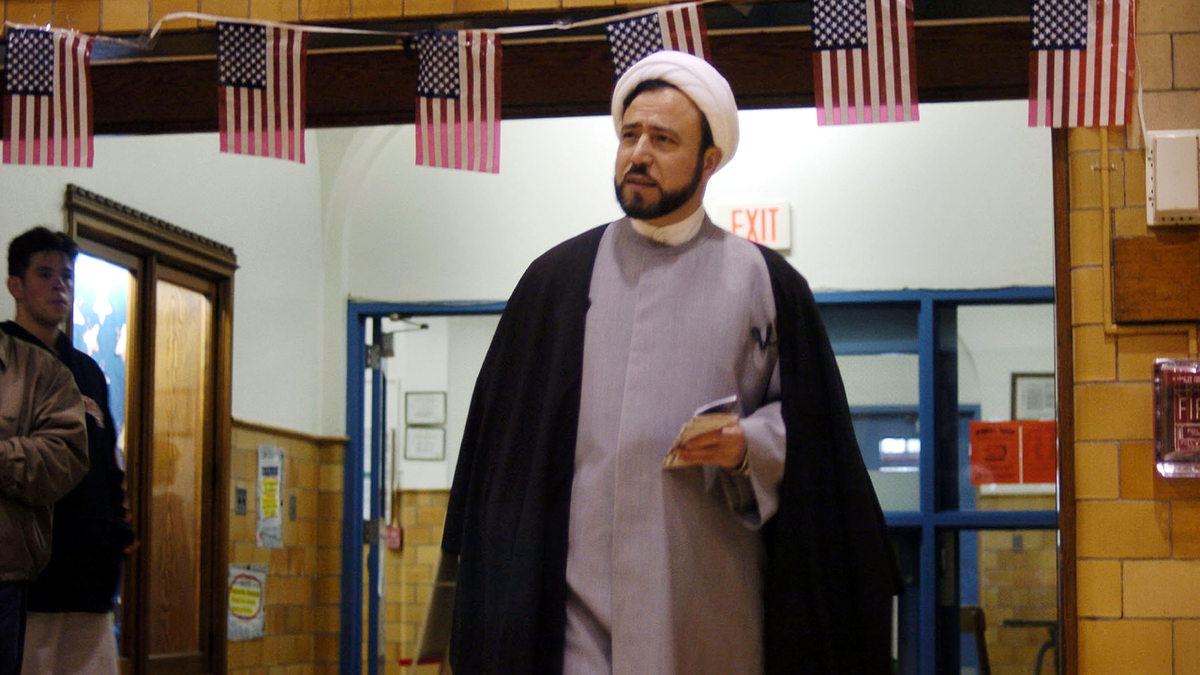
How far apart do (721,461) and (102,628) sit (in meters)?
2.44

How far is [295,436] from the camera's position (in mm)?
6398

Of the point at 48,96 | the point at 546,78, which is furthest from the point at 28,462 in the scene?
the point at 546,78

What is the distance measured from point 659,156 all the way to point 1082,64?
1.43 meters

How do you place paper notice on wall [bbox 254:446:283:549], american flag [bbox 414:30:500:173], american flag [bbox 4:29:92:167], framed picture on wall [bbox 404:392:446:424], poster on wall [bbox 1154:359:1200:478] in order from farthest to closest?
1. framed picture on wall [bbox 404:392:446:424]
2. paper notice on wall [bbox 254:446:283:549]
3. american flag [bbox 4:29:92:167]
4. american flag [bbox 414:30:500:173]
5. poster on wall [bbox 1154:359:1200:478]

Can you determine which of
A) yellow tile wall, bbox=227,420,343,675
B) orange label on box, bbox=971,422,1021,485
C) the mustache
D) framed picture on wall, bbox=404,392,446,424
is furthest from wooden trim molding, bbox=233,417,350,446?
the mustache

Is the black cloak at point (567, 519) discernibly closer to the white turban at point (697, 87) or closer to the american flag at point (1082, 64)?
the white turban at point (697, 87)

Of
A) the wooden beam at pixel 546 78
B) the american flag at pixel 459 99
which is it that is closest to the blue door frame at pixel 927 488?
the wooden beam at pixel 546 78

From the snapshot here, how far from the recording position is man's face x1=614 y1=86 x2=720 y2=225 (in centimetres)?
209

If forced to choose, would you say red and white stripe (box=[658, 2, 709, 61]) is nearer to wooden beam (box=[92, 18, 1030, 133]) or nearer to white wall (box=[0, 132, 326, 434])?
wooden beam (box=[92, 18, 1030, 133])

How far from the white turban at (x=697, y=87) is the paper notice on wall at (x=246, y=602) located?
4393 mm

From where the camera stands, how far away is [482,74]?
3428mm

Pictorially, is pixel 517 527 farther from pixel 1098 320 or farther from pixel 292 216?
pixel 292 216

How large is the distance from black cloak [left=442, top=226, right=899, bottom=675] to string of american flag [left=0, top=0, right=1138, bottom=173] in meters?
1.25

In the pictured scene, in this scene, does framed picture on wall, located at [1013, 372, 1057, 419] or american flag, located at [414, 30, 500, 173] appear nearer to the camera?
american flag, located at [414, 30, 500, 173]
